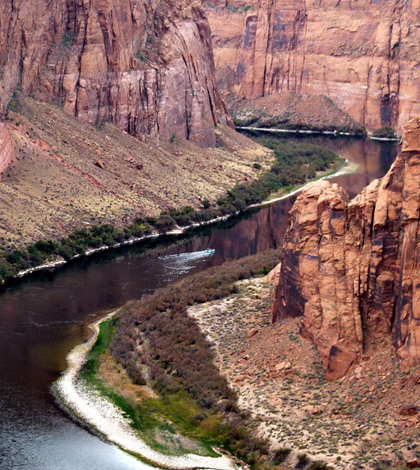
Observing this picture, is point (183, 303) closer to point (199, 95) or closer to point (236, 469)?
point (236, 469)

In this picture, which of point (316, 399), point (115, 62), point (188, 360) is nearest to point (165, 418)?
point (188, 360)

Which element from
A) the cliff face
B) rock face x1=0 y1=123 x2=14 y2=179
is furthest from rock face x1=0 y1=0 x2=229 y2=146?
the cliff face

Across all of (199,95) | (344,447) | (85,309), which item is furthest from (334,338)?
(199,95)

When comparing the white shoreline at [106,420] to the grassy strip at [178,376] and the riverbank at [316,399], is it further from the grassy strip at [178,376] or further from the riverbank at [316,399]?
the riverbank at [316,399]

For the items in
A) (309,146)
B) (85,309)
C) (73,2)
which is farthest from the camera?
(309,146)

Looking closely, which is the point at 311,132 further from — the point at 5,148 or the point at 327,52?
the point at 5,148

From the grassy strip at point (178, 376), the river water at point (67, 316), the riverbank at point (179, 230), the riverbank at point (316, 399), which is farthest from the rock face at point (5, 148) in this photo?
the riverbank at point (316, 399)

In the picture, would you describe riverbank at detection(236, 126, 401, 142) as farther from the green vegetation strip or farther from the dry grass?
the green vegetation strip

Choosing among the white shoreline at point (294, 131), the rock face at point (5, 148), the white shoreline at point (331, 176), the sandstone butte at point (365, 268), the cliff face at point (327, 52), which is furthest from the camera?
the cliff face at point (327, 52)
